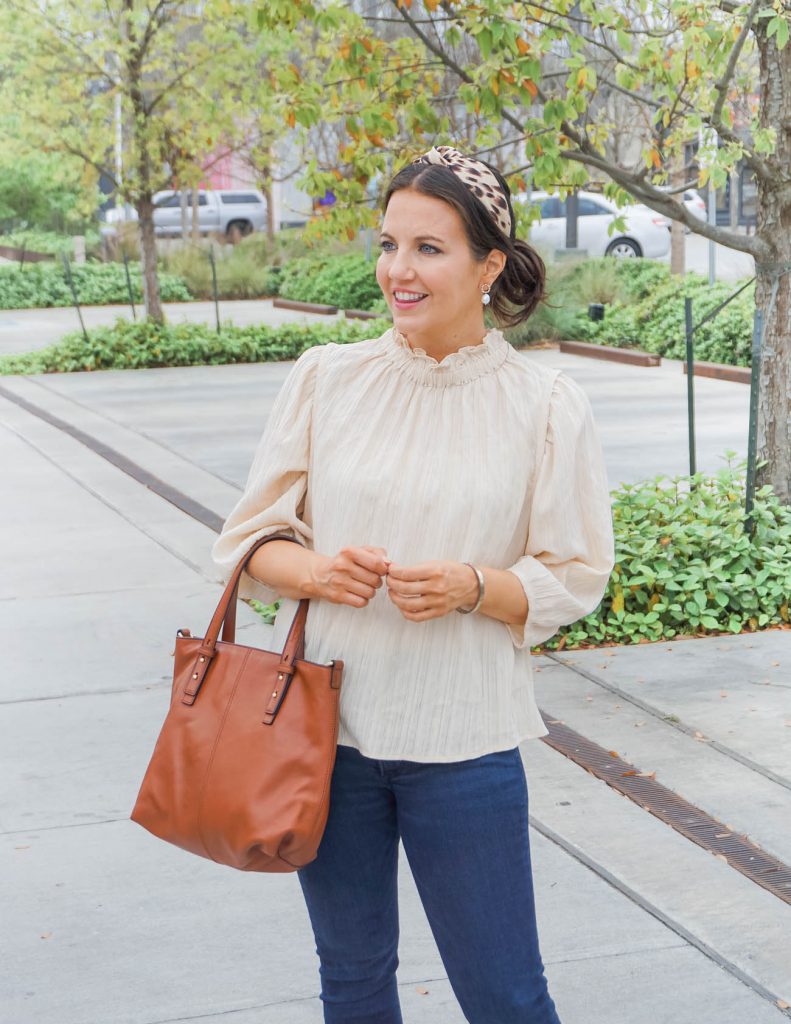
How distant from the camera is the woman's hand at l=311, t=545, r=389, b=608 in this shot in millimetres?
2271

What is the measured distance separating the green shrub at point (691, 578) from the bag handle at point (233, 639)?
401 cm

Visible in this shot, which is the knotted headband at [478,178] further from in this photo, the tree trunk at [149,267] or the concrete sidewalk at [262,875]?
the tree trunk at [149,267]

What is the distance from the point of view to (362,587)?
228 cm

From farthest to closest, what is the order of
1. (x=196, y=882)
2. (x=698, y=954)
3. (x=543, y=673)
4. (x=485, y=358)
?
(x=543, y=673), (x=196, y=882), (x=698, y=954), (x=485, y=358)

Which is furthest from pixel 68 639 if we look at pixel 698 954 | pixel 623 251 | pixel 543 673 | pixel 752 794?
pixel 623 251

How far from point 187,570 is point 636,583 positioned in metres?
2.51

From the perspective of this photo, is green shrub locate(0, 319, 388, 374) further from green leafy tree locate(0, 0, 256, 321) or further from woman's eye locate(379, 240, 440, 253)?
woman's eye locate(379, 240, 440, 253)

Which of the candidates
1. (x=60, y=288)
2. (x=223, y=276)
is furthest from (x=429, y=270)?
(x=223, y=276)

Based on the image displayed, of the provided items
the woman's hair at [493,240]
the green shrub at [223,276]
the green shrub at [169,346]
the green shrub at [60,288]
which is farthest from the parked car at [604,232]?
the woman's hair at [493,240]

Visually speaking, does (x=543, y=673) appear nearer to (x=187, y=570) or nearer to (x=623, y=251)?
(x=187, y=570)

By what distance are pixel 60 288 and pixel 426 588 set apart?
2715cm

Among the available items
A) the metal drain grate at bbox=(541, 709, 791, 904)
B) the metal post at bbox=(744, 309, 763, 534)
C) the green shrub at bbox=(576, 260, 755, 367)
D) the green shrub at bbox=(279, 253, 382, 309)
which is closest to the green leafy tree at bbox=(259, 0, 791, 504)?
the metal post at bbox=(744, 309, 763, 534)

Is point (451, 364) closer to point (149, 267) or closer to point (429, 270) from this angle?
point (429, 270)

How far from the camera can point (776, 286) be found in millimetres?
7352
